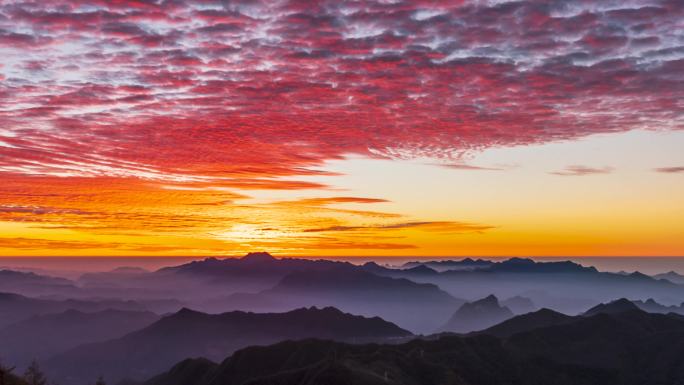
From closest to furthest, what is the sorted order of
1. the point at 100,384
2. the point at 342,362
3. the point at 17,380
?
the point at 17,380 → the point at 100,384 → the point at 342,362

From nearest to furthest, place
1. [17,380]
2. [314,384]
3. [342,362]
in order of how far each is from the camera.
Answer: [17,380] < [314,384] < [342,362]

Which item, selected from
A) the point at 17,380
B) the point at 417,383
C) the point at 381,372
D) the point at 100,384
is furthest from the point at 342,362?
the point at 17,380

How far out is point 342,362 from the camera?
192500 mm

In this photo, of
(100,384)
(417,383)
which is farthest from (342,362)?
(100,384)

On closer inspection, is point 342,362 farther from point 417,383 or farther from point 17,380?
point 17,380

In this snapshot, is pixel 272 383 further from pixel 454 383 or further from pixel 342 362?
pixel 454 383

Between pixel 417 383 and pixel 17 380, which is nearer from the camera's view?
pixel 17 380

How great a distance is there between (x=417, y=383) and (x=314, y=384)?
39197mm

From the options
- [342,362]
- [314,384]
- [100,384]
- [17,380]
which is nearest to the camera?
[17,380]

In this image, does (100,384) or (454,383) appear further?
(454,383)

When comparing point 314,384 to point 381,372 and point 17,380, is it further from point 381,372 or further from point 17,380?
point 17,380

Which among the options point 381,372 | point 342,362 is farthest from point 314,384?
point 381,372

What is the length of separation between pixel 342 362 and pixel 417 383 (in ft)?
88.7

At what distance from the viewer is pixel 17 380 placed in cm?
11756
